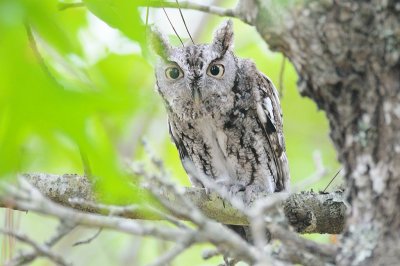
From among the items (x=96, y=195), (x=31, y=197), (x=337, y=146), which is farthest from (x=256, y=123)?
(x=31, y=197)

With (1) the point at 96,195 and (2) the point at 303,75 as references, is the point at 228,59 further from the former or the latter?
(2) the point at 303,75

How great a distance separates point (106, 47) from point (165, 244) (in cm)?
120

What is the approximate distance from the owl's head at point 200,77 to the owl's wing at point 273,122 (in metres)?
0.16

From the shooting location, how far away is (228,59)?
12.2 ft

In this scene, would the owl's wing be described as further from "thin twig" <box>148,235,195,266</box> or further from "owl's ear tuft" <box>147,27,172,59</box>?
"thin twig" <box>148,235,195,266</box>

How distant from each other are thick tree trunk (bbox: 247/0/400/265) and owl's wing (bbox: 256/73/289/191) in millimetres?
2055

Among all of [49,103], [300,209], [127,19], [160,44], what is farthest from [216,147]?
[49,103]

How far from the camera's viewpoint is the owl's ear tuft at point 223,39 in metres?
3.69

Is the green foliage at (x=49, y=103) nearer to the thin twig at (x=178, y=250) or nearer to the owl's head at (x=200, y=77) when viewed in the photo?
the thin twig at (x=178, y=250)

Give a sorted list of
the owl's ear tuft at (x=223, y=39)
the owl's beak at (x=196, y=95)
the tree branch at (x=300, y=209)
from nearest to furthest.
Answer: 1. the tree branch at (x=300, y=209)
2. the owl's beak at (x=196, y=95)
3. the owl's ear tuft at (x=223, y=39)

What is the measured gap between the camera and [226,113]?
362cm

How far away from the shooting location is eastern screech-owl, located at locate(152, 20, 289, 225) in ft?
11.8

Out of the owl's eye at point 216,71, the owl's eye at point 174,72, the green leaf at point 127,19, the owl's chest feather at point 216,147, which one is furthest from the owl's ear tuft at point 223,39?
the green leaf at point 127,19

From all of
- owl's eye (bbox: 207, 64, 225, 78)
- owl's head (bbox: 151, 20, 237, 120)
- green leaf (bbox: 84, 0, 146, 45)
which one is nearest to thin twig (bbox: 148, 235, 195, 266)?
green leaf (bbox: 84, 0, 146, 45)
